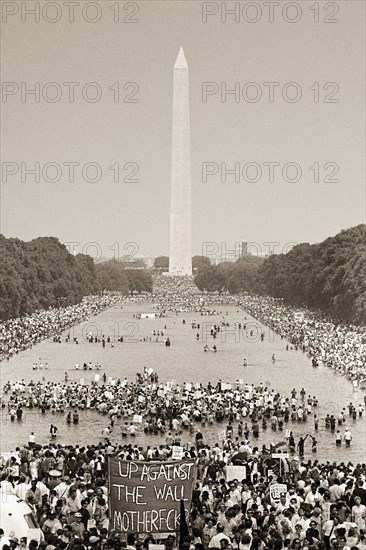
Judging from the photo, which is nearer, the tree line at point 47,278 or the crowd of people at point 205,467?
the crowd of people at point 205,467

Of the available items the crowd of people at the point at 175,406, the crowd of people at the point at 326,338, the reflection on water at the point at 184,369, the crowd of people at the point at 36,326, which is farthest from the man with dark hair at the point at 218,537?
the crowd of people at the point at 36,326

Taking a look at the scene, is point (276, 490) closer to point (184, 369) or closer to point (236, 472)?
point (236, 472)

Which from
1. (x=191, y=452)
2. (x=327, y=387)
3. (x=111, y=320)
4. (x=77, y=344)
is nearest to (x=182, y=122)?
(x=111, y=320)

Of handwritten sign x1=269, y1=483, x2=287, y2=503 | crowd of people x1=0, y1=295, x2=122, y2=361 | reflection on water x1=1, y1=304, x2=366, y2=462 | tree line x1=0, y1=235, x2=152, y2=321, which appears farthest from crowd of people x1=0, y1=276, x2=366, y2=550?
tree line x1=0, y1=235, x2=152, y2=321

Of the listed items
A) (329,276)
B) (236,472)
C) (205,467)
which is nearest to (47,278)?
(329,276)

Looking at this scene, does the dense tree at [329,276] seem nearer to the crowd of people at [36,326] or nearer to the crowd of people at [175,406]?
the crowd of people at [36,326]

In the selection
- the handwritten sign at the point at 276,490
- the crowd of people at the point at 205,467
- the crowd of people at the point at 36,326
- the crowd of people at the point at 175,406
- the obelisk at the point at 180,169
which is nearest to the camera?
the crowd of people at the point at 205,467
